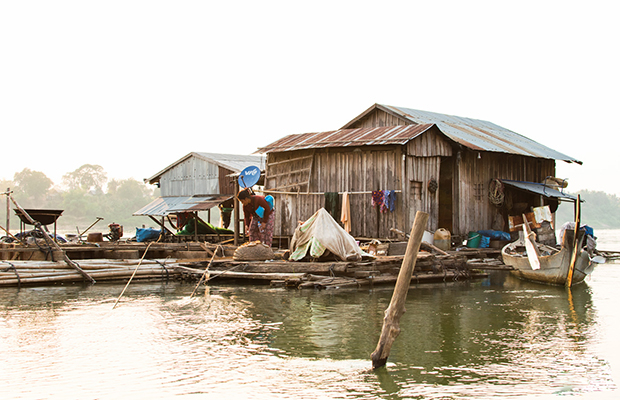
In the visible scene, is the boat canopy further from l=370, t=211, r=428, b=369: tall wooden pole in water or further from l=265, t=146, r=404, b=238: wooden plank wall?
l=370, t=211, r=428, b=369: tall wooden pole in water

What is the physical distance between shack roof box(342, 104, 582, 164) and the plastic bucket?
112 inches

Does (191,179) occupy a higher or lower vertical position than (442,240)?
higher

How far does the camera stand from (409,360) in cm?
787

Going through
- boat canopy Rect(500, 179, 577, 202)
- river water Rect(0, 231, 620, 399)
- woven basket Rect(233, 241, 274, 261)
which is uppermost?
boat canopy Rect(500, 179, 577, 202)

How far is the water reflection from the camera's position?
22.2 ft

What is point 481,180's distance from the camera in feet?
68.7

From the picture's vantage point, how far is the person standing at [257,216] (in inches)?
640

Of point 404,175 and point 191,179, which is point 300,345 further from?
point 191,179

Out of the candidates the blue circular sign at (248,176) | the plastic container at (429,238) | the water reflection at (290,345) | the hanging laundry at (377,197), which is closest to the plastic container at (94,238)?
the blue circular sign at (248,176)

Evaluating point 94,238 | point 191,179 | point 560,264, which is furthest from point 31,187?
point 560,264

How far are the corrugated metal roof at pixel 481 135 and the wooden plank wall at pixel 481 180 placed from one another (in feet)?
1.55

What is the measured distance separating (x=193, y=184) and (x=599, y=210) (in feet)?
229

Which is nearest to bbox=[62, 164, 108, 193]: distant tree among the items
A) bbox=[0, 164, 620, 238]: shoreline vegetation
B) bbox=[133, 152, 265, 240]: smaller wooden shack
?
bbox=[0, 164, 620, 238]: shoreline vegetation

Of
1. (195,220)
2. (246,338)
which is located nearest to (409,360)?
(246,338)
